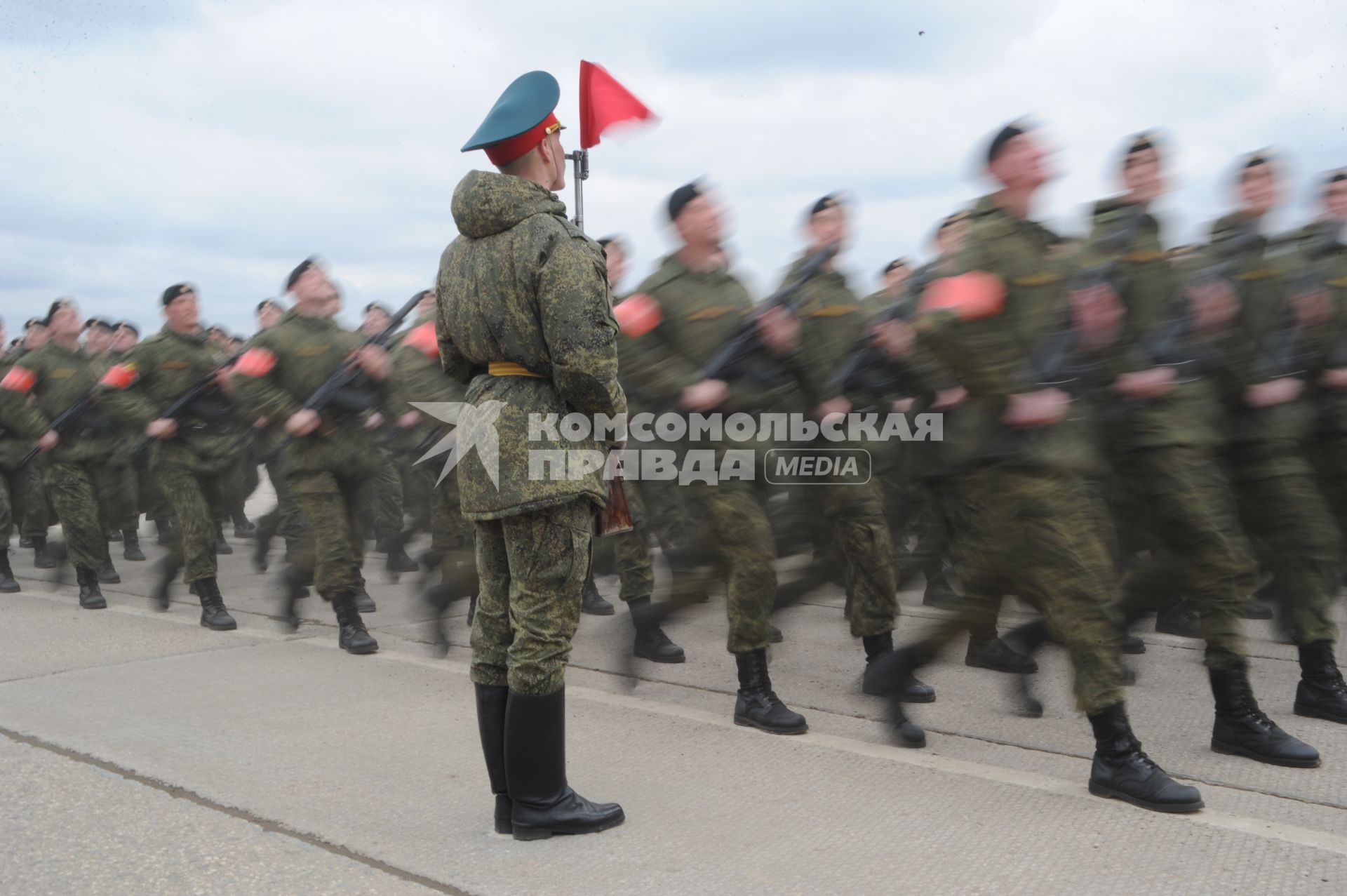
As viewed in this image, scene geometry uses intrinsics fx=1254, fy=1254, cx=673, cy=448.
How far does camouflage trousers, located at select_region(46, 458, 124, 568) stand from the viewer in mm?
7906

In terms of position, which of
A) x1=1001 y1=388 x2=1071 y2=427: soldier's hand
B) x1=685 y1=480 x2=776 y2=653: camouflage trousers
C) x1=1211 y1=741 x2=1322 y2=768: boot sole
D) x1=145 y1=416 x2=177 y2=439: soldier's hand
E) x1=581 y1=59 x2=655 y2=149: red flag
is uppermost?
x1=581 y1=59 x2=655 y2=149: red flag

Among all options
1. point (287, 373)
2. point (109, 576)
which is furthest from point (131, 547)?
point (287, 373)

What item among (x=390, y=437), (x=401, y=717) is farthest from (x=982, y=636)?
(x=390, y=437)

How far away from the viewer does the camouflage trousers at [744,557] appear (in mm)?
4555

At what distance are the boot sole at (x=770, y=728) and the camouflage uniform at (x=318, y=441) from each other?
2.45m

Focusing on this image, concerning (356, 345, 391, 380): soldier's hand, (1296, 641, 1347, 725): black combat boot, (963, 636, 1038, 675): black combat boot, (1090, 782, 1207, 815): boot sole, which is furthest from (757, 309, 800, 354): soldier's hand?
(356, 345, 391, 380): soldier's hand

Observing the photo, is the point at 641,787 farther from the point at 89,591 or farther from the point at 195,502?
the point at 89,591

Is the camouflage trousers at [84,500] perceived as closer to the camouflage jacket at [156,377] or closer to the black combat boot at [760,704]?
the camouflage jacket at [156,377]

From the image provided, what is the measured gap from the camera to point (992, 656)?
5.30 metres

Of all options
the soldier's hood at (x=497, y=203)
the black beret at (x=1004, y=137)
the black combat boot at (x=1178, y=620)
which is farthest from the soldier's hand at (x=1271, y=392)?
the soldier's hood at (x=497, y=203)

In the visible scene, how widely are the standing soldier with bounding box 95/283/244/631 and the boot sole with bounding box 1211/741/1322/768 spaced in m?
4.95

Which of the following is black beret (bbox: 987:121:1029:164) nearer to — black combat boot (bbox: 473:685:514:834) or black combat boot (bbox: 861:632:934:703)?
black combat boot (bbox: 861:632:934:703)

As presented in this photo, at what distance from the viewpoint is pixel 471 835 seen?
3373 mm

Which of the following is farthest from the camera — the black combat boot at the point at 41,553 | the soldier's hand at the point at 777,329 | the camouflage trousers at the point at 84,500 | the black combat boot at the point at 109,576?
the black combat boot at the point at 41,553
